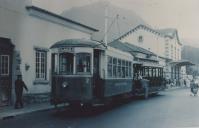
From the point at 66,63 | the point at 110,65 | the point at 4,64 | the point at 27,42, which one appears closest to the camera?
the point at 66,63

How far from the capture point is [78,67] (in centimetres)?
1402

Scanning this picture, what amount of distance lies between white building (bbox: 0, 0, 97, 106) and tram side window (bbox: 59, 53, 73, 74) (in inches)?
126

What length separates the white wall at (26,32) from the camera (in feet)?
54.1

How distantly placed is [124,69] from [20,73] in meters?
4.51

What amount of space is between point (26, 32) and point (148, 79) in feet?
29.3

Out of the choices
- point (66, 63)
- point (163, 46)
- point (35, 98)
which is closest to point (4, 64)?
point (35, 98)

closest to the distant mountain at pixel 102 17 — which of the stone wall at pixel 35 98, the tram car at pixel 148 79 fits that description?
the tram car at pixel 148 79

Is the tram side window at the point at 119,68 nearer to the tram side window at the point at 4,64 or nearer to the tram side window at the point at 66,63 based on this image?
the tram side window at the point at 66,63

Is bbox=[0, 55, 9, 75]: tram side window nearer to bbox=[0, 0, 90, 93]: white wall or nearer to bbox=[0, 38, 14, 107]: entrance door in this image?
bbox=[0, 38, 14, 107]: entrance door

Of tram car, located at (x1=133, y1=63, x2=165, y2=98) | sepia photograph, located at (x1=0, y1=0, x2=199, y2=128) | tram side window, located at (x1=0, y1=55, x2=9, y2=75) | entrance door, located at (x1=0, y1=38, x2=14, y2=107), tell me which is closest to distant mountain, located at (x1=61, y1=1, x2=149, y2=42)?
sepia photograph, located at (x1=0, y1=0, x2=199, y2=128)

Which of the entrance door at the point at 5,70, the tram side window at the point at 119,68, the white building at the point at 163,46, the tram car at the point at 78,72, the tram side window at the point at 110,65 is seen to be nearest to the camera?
the tram car at the point at 78,72

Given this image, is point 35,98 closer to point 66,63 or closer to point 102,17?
point 102,17

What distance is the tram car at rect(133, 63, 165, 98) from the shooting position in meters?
22.8

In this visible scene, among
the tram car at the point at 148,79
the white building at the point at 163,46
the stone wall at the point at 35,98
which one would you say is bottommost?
the stone wall at the point at 35,98
